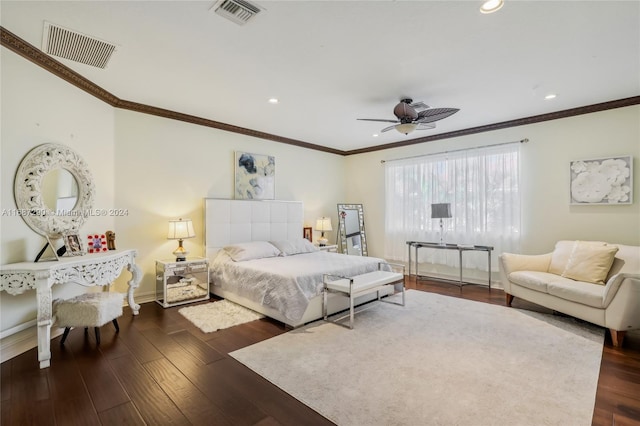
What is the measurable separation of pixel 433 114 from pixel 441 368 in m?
2.64

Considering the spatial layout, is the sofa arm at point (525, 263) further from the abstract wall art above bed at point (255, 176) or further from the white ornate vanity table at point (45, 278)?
the white ornate vanity table at point (45, 278)

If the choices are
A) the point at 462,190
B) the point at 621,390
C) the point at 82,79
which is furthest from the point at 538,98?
the point at 82,79

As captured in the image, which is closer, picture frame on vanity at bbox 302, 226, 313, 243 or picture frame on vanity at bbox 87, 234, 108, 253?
picture frame on vanity at bbox 87, 234, 108, 253

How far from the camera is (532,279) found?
12.2 feet

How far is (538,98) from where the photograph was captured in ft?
12.9

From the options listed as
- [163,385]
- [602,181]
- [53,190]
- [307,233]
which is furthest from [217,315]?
[602,181]

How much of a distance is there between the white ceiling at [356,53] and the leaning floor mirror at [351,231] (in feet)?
9.29

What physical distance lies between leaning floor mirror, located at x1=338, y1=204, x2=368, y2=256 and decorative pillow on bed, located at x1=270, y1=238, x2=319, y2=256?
1408mm

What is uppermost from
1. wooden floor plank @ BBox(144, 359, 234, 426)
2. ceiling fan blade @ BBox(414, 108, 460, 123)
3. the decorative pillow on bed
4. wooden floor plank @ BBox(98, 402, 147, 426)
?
ceiling fan blade @ BBox(414, 108, 460, 123)

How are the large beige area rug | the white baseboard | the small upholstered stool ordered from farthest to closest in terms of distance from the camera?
the small upholstered stool
the white baseboard
the large beige area rug

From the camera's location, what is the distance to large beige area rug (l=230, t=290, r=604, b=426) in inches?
76.6

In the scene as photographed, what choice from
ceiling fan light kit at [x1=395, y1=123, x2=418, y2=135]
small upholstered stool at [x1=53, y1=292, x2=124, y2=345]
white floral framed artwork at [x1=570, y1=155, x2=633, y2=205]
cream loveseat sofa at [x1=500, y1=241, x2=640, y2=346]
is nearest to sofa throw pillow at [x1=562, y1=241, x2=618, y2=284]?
cream loveseat sofa at [x1=500, y1=241, x2=640, y2=346]

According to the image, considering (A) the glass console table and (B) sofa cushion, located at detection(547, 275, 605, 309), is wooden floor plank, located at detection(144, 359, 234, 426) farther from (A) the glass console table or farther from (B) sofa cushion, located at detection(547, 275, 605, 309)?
(A) the glass console table

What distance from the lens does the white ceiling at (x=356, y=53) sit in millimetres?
2217
